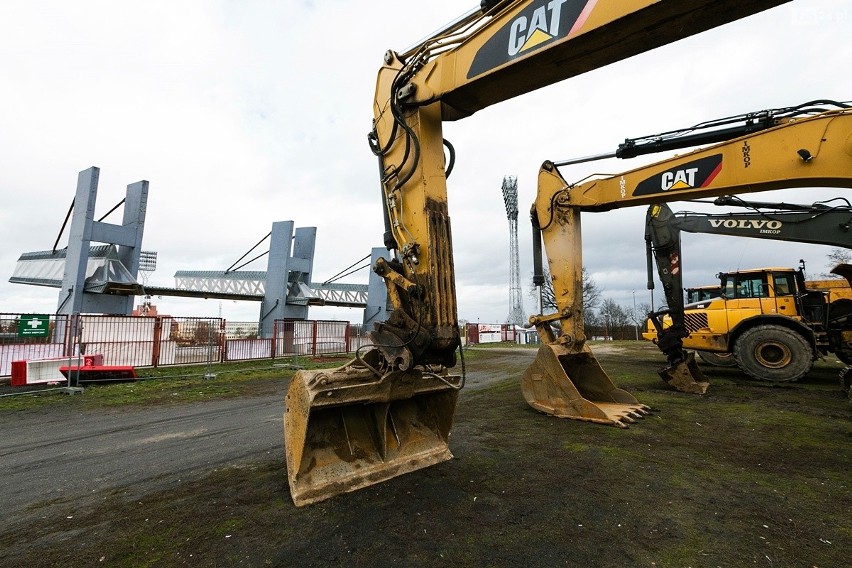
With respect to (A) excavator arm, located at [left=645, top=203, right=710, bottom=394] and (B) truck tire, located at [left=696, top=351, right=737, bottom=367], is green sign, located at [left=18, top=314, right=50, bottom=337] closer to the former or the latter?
(A) excavator arm, located at [left=645, top=203, right=710, bottom=394]

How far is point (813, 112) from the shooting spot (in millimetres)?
5000

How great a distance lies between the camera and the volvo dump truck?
8.51m

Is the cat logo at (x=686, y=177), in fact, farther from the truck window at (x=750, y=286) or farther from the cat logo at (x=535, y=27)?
the truck window at (x=750, y=286)

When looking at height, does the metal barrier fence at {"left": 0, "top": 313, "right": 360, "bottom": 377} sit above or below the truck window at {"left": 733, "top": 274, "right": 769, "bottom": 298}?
below

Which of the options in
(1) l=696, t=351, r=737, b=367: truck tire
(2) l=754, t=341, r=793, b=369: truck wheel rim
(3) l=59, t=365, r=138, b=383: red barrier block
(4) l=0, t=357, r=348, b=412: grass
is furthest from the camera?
(1) l=696, t=351, r=737, b=367: truck tire

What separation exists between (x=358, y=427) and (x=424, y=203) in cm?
205

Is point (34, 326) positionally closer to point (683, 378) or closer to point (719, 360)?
point (683, 378)

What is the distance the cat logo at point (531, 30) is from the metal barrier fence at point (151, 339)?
640 cm

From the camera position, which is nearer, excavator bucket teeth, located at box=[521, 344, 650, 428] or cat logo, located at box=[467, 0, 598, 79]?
cat logo, located at box=[467, 0, 598, 79]

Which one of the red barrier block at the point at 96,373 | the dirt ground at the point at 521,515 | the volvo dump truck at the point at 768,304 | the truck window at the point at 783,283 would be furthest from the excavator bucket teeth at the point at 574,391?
the red barrier block at the point at 96,373

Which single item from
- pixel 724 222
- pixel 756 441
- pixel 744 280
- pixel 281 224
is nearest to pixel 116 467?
pixel 756 441

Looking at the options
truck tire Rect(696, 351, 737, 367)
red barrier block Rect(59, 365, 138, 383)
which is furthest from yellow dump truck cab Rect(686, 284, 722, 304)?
red barrier block Rect(59, 365, 138, 383)

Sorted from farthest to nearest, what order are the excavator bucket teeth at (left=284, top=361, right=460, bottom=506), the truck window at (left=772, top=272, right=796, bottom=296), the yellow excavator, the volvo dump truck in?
the truck window at (left=772, top=272, right=796, bottom=296) → the volvo dump truck → the excavator bucket teeth at (left=284, top=361, right=460, bottom=506) → the yellow excavator

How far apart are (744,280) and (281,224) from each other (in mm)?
20841
